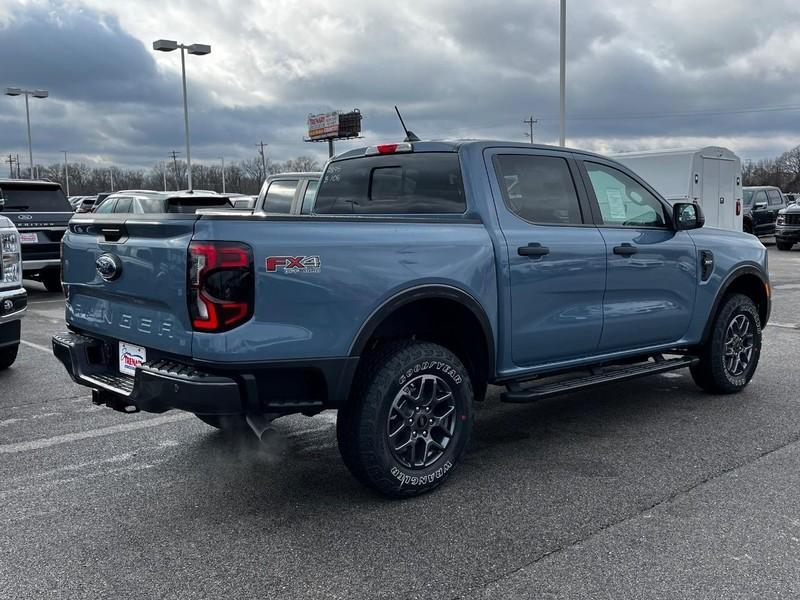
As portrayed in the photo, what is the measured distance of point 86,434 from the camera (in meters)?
5.21

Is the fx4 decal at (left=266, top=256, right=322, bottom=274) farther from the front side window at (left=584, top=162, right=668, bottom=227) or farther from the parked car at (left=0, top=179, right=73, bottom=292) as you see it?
the parked car at (left=0, top=179, right=73, bottom=292)

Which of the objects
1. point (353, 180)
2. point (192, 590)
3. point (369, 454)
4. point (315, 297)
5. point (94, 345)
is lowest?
point (192, 590)

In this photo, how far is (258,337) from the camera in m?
3.47

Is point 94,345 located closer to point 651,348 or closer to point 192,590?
point 192,590

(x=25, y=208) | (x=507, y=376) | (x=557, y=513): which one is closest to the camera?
(x=557, y=513)

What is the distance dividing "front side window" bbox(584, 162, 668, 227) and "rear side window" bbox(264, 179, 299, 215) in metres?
6.54

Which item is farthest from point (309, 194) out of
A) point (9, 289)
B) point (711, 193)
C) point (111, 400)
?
point (711, 193)

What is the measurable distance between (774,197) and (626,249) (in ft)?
77.5

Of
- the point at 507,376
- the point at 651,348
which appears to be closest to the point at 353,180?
the point at 507,376

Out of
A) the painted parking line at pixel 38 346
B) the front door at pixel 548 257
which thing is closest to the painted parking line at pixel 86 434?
the front door at pixel 548 257

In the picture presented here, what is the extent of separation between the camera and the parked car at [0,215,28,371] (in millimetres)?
6493

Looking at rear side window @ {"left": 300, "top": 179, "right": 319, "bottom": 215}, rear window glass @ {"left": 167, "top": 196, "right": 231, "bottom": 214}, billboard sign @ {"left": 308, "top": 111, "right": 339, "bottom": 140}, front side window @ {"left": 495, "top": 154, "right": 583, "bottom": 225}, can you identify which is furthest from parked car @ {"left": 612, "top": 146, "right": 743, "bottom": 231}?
billboard sign @ {"left": 308, "top": 111, "right": 339, "bottom": 140}

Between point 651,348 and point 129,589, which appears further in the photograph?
point 651,348

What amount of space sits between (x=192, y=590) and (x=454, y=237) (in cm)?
212
